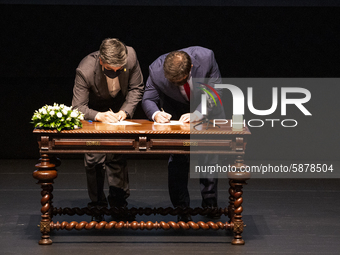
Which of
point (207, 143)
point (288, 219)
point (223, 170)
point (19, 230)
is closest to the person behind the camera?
point (207, 143)

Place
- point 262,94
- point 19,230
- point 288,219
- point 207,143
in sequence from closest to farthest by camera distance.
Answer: point 207,143 → point 19,230 → point 288,219 → point 262,94

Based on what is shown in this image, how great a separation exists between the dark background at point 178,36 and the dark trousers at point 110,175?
2512 mm

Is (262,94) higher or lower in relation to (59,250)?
higher

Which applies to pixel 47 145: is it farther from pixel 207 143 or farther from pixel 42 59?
pixel 42 59

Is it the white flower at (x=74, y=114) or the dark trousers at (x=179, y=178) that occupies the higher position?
the white flower at (x=74, y=114)

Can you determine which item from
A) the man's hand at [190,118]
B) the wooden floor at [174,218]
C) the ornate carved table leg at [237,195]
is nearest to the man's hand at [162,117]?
the man's hand at [190,118]

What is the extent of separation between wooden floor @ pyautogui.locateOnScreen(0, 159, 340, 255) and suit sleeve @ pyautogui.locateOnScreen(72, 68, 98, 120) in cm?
90

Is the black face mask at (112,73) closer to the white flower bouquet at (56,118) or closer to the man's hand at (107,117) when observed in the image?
the man's hand at (107,117)

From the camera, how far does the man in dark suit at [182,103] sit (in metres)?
4.07

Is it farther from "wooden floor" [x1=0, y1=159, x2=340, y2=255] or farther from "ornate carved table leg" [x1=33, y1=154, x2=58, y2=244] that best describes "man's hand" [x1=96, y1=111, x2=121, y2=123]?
"wooden floor" [x1=0, y1=159, x2=340, y2=255]

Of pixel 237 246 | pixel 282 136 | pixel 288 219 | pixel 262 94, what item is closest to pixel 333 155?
pixel 282 136

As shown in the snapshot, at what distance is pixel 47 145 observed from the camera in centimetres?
353

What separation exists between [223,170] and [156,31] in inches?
75.0

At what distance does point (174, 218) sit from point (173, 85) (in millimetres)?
1110
